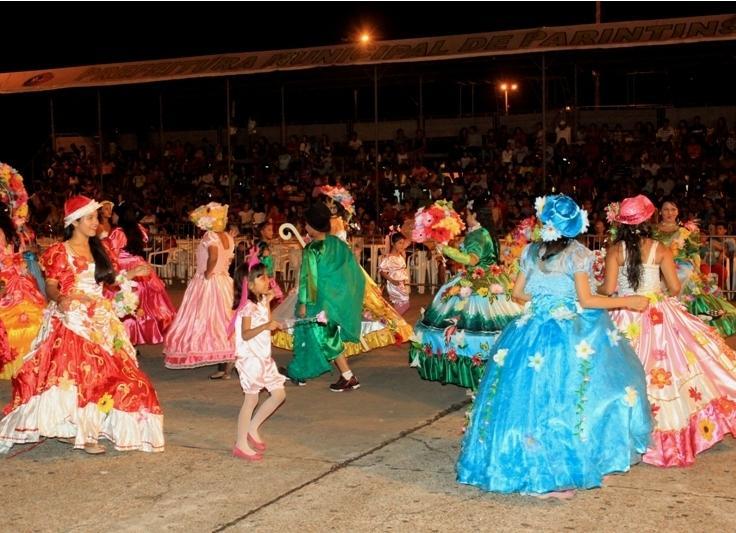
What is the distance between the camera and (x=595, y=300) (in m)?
5.88

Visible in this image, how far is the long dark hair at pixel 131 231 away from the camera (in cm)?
1088

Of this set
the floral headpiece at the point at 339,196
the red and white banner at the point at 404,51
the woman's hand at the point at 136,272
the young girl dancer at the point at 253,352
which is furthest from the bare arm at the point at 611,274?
the red and white banner at the point at 404,51

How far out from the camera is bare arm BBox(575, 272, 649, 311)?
5879 mm

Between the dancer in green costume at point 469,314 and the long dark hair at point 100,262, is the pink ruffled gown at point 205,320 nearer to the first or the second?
the dancer in green costume at point 469,314

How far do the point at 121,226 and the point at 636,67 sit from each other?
1210 centimetres

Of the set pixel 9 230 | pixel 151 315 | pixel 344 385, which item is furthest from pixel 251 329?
pixel 151 315

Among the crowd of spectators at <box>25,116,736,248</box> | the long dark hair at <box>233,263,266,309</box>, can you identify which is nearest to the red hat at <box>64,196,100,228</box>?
the long dark hair at <box>233,263,266,309</box>

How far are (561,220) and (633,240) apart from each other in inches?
44.1

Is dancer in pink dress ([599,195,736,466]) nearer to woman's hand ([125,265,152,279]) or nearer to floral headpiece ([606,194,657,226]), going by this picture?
floral headpiece ([606,194,657,226])

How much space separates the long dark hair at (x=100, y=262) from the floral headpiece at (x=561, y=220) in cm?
307

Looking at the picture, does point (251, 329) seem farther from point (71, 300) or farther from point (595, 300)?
point (595, 300)

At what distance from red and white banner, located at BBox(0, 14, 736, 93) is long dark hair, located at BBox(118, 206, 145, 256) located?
8233 millimetres

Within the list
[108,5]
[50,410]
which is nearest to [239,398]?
[50,410]

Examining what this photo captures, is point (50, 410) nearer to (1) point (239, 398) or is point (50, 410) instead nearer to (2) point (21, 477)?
(2) point (21, 477)
